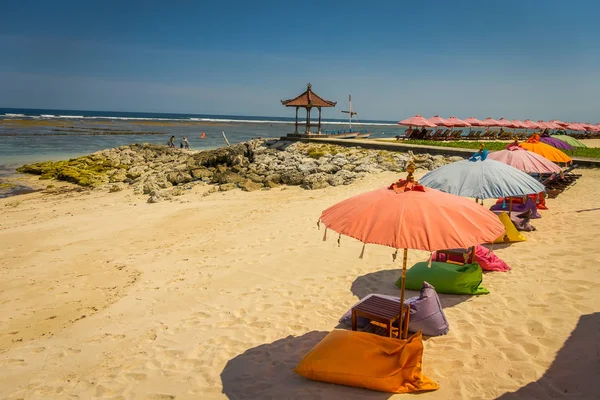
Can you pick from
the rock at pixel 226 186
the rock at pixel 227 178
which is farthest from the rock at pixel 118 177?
the rock at pixel 226 186

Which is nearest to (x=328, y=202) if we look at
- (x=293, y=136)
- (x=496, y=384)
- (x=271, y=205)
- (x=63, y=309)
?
(x=271, y=205)

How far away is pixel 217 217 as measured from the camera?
1378 cm

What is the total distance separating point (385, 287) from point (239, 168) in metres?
16.0

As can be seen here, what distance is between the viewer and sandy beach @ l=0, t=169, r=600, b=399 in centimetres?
464

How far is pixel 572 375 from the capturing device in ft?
13.9

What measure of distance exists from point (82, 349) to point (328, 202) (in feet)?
31.7

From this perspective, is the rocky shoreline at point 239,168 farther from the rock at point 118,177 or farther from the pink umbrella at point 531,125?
the pink umbrella at point 531,125

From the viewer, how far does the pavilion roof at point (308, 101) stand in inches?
1072

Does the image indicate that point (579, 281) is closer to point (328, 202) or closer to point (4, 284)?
point (328, 202)

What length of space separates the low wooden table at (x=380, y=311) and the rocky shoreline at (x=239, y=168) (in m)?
11.8

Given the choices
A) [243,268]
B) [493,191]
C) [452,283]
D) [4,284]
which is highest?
[493,191]

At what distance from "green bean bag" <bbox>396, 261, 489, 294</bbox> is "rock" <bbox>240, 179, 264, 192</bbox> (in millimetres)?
12077

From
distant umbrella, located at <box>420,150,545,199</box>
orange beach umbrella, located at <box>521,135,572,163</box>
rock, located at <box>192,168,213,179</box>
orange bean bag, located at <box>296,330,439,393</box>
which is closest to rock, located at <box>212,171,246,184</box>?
rock, located at <box>192,168,213,179</box>

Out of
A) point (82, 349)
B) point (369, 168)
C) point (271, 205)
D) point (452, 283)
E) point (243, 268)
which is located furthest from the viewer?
point (369, 168)
